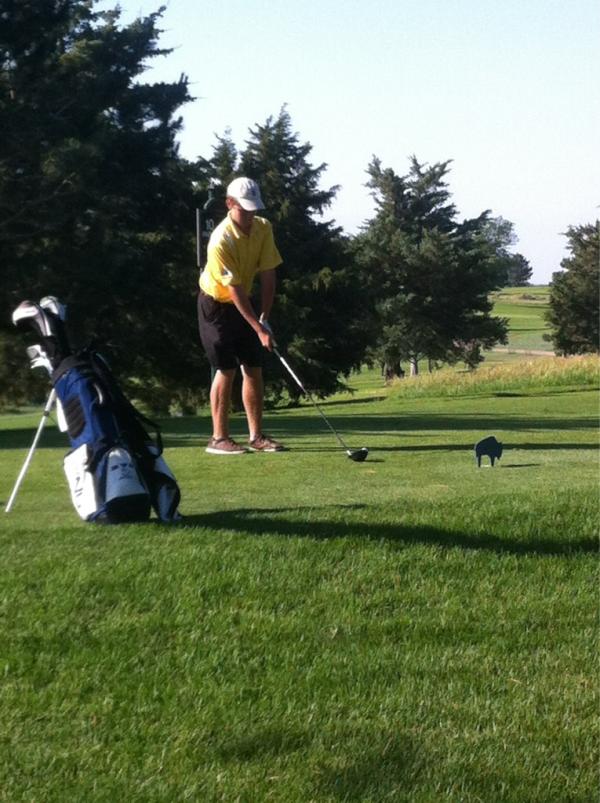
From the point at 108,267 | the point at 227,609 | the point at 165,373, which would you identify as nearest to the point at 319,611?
the point at 227,609

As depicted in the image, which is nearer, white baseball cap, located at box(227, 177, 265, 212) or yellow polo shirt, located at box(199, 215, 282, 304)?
white baseball cap, located at box(227, 177, 265, 212)

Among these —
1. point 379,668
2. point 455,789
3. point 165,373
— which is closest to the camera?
point 455,789

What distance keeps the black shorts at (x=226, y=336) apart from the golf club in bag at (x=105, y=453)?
7.76ft

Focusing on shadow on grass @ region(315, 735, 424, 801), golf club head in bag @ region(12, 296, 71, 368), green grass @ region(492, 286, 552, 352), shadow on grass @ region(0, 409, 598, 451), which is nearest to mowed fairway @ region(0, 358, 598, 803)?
shadow on grass @ region(315, 735, 424, 801)

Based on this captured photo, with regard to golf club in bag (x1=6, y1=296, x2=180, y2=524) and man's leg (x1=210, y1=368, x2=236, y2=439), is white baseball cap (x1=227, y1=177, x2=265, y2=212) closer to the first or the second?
man's leg (x1=210, y1=368, x2=236, y2=439)

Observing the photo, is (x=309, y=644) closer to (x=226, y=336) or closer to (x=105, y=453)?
(x=105, y=453)

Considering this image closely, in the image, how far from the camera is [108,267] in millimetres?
27734

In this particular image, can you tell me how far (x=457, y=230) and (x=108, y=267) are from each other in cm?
4161

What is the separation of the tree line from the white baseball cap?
7568 mm

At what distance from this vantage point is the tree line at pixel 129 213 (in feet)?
86.9

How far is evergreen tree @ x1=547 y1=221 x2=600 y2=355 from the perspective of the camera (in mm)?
60022

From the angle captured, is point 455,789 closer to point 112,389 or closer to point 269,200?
point 112,389

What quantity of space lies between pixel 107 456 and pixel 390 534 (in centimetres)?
144

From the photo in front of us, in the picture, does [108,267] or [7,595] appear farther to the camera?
[108,267]
